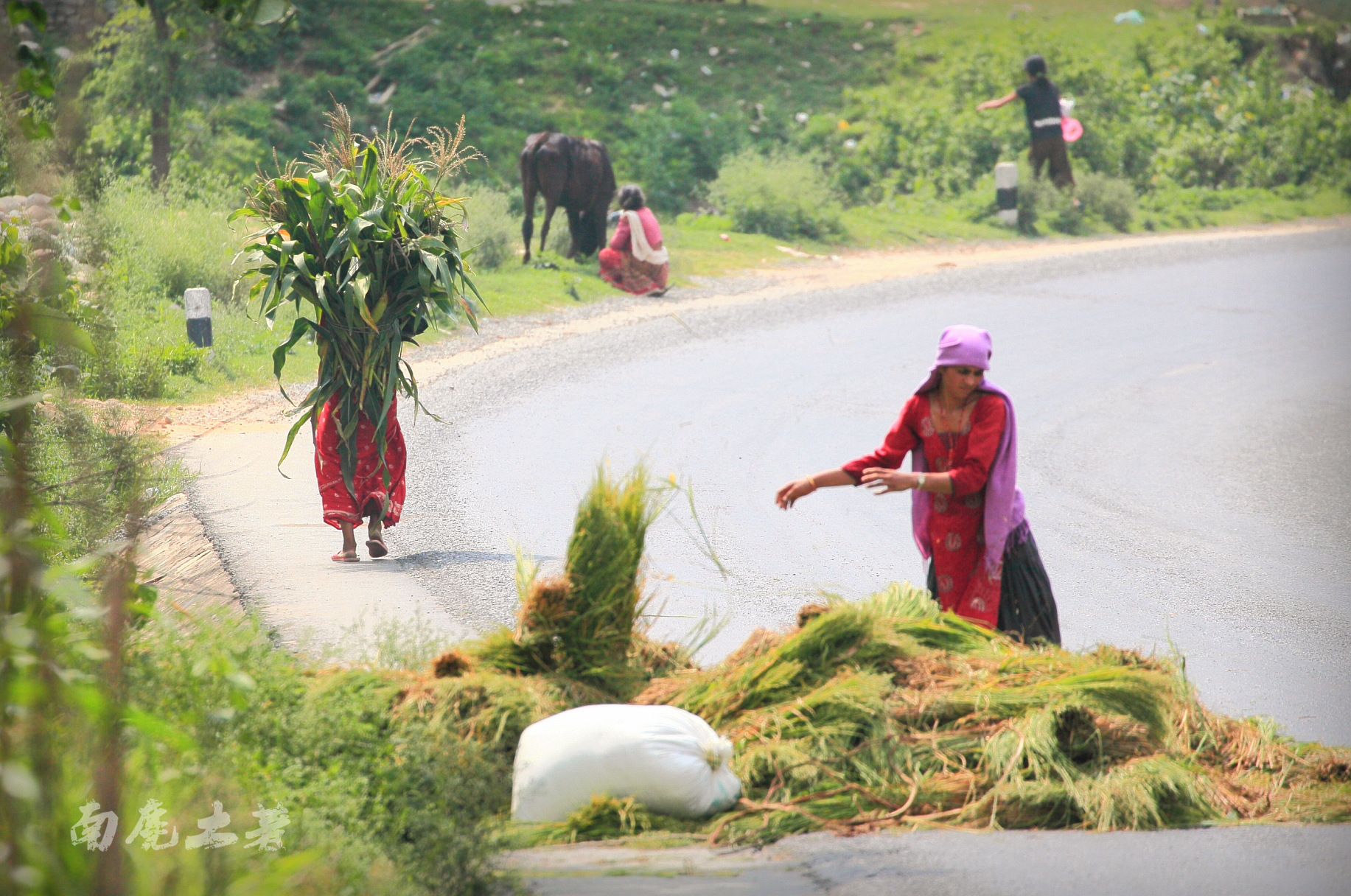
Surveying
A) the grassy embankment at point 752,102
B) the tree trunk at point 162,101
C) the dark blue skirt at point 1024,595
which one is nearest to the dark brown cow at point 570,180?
the grassy embankment at point 752,102

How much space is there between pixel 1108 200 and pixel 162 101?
574 inches

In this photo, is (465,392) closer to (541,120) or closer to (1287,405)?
(1287,405)

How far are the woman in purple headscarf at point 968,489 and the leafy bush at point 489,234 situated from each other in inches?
444

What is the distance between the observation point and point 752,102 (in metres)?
25.7

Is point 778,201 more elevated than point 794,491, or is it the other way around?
point 778,201

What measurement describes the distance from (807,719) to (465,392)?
7744 mm

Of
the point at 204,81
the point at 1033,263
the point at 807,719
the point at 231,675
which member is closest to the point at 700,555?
the point at 807,719

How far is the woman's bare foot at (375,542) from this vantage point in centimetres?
710

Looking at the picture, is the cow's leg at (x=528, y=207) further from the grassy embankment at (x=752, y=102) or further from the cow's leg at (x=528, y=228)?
the grassy embankment at (x=752, y=102)

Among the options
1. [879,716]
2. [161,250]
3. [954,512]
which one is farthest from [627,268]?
[879,716]

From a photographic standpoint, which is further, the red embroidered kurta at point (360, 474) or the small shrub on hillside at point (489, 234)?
the small shrub on hillside at point (489, 234)
